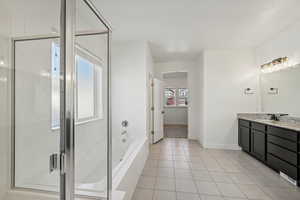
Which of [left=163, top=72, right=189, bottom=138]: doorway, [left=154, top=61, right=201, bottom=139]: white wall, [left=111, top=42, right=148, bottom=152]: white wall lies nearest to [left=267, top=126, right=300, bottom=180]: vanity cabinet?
[left=154, top=61, right=201, bottom=139]: white wall

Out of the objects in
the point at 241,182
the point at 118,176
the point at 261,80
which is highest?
the point at 261,80

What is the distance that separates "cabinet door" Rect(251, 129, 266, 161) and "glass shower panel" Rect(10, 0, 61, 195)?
332 centimetres

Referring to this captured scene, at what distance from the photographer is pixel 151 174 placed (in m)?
2.49

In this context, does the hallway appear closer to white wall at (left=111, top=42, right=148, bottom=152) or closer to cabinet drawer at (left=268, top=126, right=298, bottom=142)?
white wall at (left=111, top=42, right=148, bottom=152)

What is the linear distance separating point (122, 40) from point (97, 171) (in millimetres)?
2614

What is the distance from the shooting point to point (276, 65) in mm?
3205

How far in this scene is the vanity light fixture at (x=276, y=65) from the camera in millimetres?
2919

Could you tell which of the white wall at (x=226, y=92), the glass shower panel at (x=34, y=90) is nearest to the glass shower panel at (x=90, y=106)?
the glass shower panel at (x=34, y=90)

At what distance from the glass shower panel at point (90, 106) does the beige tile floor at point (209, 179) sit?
2.46ft

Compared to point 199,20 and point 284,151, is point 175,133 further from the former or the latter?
point 199,20

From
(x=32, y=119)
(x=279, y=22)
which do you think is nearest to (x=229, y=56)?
(x=279, y=22)

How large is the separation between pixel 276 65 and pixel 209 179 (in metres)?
2.80

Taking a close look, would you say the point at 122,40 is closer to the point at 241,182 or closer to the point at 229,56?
the point at 229,56

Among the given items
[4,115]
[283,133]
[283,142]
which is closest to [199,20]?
[283,133]
